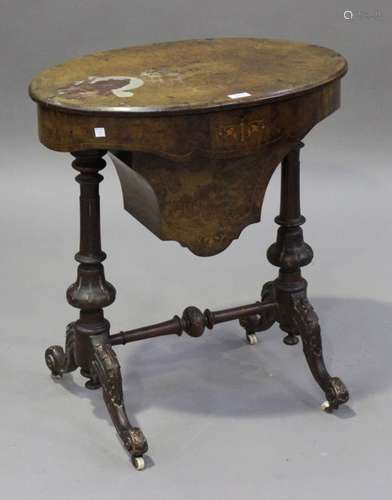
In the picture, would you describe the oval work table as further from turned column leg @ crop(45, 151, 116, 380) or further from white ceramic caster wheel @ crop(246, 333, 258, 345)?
white ceramic caster wheel @ crop(246, 333, 258, 345)

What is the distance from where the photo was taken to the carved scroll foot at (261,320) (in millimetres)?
4480

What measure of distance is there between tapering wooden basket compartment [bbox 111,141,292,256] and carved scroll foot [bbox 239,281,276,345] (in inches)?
20.0

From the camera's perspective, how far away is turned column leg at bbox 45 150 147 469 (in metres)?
3.90

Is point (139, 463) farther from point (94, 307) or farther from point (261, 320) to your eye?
point (261, 320)

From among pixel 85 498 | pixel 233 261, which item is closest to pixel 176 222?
pixel 85 498

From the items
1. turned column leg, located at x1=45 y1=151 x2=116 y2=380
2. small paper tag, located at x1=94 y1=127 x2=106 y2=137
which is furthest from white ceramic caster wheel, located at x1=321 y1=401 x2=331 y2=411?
small paper tag, located at x1=94 y1=127 x2=106 y2=137

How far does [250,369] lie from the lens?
4500 mm

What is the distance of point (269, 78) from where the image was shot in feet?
12.8

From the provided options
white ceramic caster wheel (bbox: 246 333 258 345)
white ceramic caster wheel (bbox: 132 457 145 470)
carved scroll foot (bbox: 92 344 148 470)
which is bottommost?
white ceramic caster wheel (bbox: 246 333 258 345)

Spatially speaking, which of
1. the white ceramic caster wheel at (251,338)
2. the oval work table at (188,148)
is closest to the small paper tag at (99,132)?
the oval work table at (188,148)

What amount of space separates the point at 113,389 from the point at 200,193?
652 millimetres

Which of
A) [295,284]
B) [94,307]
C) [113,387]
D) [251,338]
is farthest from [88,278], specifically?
[251,338]

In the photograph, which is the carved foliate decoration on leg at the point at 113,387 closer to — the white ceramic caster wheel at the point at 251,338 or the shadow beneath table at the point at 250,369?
the shadow beneath table at the point at 250,369

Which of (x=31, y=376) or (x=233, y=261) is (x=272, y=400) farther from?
(x=233, y=261)
